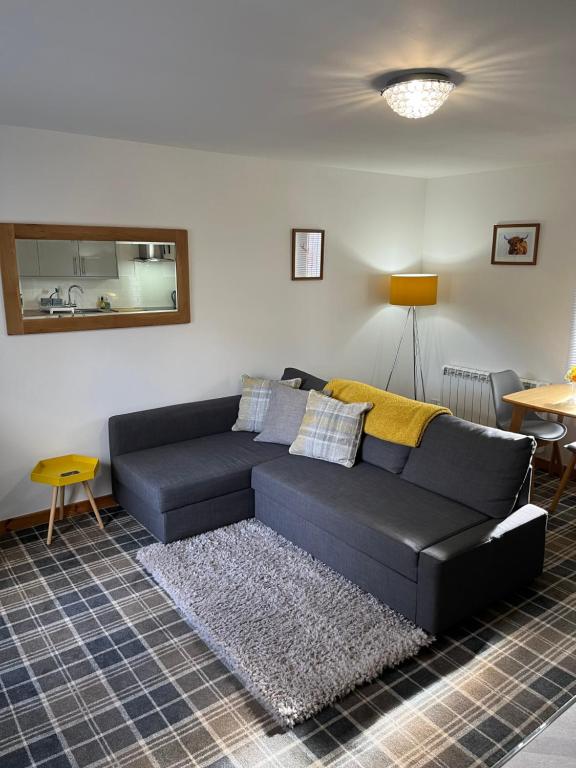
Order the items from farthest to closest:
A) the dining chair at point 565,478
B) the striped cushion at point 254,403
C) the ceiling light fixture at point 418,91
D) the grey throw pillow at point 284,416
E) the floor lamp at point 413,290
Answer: the floor lamp at point 413,290 → the striped cushion at point 254,403 → the grey throw pillow at point 284,416 → the dining chair at point 565,478 → the ceiling light fixture at point 418,91

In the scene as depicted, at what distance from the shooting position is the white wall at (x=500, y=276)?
442 centimetres

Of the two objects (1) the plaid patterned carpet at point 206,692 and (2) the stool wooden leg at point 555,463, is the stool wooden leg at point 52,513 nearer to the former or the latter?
(1) the plaid patterned carpet at point 206,692

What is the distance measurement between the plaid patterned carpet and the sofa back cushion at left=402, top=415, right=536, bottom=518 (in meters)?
0.54

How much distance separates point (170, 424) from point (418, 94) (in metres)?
2.62

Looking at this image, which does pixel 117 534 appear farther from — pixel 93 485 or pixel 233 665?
pixel 233 665

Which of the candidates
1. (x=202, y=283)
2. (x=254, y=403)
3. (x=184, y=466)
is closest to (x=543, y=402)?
(x=254, y=403)

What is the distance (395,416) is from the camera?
3457 mm

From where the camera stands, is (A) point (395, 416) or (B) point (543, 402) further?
(B) point (543, 402)

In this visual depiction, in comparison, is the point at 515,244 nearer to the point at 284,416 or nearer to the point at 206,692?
the point at 284,416

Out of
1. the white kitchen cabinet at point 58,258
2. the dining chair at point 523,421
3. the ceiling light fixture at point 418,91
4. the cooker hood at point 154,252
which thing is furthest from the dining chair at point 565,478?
the white kitchen cabinet at point 58,258

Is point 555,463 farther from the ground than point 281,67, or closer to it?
closer to it

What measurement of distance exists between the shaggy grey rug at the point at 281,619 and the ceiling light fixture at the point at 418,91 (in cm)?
228

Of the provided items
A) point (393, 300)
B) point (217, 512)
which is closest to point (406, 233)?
point (393, 300)

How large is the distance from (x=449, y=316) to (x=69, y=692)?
14.3ft
